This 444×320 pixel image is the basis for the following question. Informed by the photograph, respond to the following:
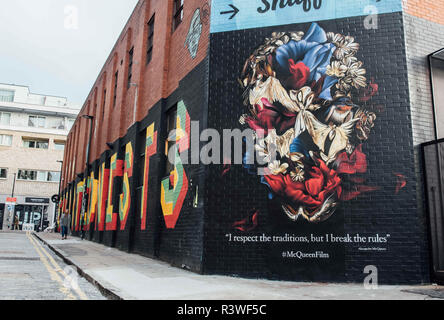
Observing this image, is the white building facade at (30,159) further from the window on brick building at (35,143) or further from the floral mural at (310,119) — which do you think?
the floral mural at (310,119)

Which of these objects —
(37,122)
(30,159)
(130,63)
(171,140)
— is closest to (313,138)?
(171,140)

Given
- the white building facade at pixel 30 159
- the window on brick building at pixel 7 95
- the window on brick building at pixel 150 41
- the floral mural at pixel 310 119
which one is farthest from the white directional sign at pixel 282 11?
the window on brick building at pixel 7 95

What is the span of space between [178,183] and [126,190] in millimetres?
6144

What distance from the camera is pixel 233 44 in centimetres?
951

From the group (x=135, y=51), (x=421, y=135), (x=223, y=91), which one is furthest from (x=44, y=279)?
(x=135, y=51)

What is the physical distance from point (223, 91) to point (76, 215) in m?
24.7

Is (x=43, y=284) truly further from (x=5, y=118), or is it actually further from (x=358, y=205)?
Answer: (x=5, y=118)

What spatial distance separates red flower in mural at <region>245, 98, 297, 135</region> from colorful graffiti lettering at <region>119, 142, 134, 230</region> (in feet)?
27.1

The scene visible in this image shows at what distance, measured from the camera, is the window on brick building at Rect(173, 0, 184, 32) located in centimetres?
1248

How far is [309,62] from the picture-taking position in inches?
348

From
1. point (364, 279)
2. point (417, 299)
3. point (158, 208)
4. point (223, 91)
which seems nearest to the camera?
point (417, 299)

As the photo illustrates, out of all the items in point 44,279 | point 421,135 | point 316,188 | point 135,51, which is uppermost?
point 135,51

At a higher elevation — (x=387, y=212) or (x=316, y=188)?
(x=316, y=188)

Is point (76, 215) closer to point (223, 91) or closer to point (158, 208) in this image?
point (158, 208)
